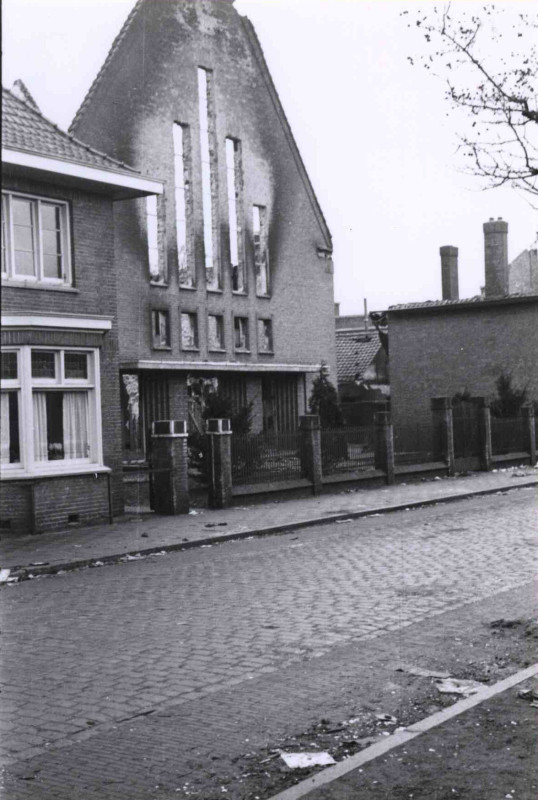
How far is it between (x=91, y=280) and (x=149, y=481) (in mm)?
4312

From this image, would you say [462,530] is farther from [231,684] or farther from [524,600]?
[231,684]

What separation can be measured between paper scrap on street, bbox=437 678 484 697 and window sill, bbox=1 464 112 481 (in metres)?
11.1

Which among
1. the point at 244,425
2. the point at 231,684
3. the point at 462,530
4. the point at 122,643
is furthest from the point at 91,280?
the point at 231,684

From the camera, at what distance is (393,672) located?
7.38 metres

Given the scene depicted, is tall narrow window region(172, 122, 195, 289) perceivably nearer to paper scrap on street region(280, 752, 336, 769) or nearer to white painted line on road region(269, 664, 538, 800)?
white painted line on road region(269, 664, 538, 800)

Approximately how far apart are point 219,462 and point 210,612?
1092cm

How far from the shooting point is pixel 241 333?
39.8 m

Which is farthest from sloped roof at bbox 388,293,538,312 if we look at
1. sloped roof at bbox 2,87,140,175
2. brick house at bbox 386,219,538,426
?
sloped roof at bbox 2,87,140,175

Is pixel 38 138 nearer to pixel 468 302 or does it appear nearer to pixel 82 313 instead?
pixel 82 313

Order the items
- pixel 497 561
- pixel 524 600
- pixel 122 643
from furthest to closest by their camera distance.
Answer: pixel 497 561, pixel 524 600, pixel 122 643

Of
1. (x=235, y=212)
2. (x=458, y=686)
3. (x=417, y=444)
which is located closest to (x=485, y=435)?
(x=417, y=444)

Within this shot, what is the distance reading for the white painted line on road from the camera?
16.4ft

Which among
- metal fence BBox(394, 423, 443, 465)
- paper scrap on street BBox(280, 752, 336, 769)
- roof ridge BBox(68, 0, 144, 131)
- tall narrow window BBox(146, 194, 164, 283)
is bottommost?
paper scrap on street BBox(280, 752, 336, 769)

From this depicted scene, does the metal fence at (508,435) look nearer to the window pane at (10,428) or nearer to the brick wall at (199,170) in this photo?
the brick wall at (199,170)
